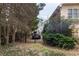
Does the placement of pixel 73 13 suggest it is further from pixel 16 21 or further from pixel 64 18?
pixel 16 21

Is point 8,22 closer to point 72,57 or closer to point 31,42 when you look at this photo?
point 31,42

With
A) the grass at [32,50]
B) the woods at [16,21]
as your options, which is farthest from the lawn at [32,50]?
the woods at [16,21]

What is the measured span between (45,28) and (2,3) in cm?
77

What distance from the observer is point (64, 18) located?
17.9 feet

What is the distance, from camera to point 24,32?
5.55 m

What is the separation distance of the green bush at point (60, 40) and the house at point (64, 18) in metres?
0.10

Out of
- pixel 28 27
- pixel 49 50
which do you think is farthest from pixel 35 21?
pixel 49 50

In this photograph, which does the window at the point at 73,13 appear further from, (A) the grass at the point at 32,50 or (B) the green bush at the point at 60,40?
(A) the grass at the point at 32,50

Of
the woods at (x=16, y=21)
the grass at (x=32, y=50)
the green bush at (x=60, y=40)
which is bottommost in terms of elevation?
the grass at (x=32, y=50)

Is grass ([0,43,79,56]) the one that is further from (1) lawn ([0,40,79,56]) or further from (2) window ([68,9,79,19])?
(2) window ([68,9,79,19])

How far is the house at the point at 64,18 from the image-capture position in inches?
214

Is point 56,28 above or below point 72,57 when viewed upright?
above

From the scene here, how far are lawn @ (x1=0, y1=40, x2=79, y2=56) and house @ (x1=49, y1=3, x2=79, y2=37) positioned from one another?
300mm

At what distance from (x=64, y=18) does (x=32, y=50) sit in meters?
0.71
